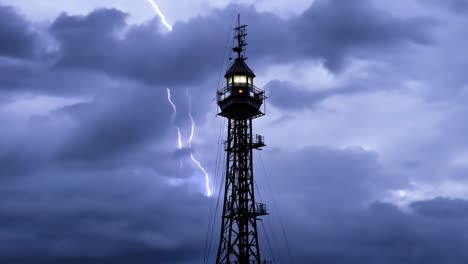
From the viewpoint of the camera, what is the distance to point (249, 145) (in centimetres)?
9031

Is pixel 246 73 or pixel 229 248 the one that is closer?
pixel 229 248

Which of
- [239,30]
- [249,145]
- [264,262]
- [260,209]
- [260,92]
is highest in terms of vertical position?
[239,30]

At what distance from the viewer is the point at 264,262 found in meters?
87.6

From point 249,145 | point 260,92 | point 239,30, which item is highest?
point 239,30

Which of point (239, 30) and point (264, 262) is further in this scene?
point (239, 30)

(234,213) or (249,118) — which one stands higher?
(249,118)

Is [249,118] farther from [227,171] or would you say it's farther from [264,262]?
[264,262]

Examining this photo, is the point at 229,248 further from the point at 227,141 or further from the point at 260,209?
the point at 227,141

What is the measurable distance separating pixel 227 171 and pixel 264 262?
11.3 meters

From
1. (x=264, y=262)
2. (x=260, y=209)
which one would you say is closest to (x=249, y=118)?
(x=260, y=209)

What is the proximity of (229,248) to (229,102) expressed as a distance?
1714cm

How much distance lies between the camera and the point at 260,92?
306 ft

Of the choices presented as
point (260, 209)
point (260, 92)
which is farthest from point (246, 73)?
point (260, 209)

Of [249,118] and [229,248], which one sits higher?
[249,118]
